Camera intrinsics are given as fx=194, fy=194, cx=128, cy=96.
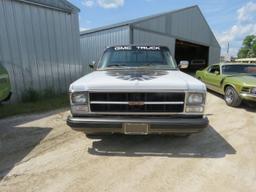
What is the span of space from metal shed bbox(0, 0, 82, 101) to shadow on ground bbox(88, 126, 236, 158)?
17.4 ft

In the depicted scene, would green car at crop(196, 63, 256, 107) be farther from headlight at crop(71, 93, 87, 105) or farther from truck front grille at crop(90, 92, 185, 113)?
headlight at crop(71, 93, 87, 105)

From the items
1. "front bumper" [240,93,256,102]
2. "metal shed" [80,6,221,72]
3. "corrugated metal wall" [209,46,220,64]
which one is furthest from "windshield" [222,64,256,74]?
"corrugated metal wall" [209,46,220,64]

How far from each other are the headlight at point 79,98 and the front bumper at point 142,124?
26 cm

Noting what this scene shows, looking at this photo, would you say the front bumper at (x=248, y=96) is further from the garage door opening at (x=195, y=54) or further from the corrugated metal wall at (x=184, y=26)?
the garage door opening at (x=195, y=54)

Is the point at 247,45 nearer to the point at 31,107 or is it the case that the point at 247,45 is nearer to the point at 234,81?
the point at 234,81

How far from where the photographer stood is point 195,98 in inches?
116

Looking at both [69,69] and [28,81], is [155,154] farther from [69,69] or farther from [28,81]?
[69,69]

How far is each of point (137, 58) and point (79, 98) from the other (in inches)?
79.3

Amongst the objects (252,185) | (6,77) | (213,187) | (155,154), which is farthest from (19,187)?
(6,77)

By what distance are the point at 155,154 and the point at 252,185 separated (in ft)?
4.61

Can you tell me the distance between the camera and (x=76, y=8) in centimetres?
945

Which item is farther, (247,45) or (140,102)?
(247,45)

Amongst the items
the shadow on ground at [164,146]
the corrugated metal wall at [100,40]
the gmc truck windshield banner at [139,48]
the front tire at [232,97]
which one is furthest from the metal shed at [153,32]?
the shadow on ground at [164,146]

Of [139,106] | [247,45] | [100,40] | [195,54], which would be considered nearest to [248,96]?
[139,106]
